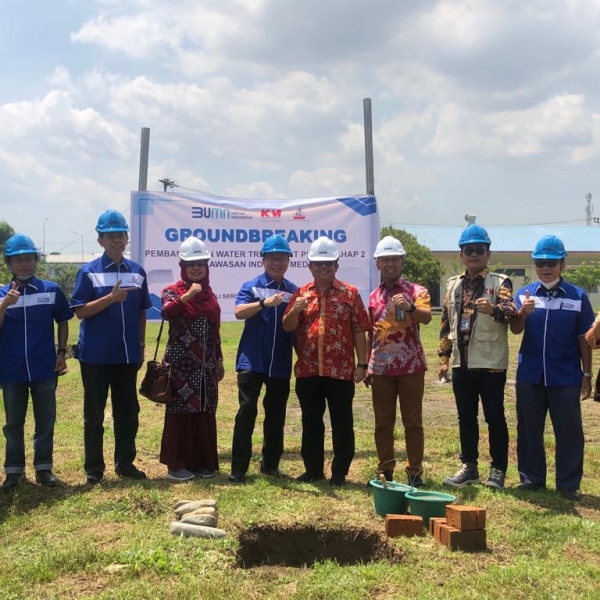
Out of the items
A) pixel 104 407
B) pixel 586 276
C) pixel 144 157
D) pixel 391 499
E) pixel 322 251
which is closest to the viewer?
pixel 391 499

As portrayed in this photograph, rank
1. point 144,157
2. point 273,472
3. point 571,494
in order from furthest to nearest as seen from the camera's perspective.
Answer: point 144,157 → point 273,472 → point 571,494

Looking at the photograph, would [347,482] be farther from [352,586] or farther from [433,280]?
[433,280]

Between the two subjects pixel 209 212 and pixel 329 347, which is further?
pixel 209 212

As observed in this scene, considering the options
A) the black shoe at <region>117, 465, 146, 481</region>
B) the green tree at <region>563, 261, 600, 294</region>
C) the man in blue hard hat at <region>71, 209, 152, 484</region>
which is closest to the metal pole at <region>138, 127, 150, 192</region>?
the man in blue hard hat at <region>71, 209, 152, 484</region>

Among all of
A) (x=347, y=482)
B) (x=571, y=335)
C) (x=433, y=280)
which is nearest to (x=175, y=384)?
(x=347, y=482)

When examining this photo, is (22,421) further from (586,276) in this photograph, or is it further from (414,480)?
(586,276)

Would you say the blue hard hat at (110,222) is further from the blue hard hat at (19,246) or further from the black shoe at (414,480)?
the black shoe at (414,480)

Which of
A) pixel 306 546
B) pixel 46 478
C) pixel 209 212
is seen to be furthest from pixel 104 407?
pixel 209 212

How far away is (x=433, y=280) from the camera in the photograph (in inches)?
1565

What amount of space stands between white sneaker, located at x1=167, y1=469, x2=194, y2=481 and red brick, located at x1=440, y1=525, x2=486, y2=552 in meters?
2.38

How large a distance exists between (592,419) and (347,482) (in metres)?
4.76

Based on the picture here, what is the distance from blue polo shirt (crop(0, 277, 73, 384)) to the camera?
223 inches

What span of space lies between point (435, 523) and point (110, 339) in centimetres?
287

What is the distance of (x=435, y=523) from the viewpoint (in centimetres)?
455
